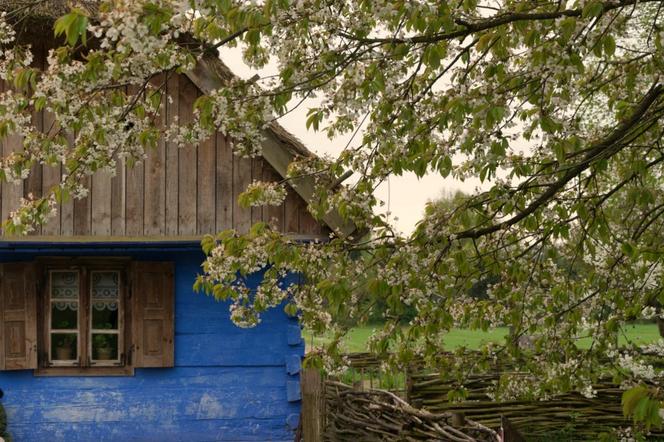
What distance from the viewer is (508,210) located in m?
6.39

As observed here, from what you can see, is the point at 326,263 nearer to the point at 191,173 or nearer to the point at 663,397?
the point at 663,397

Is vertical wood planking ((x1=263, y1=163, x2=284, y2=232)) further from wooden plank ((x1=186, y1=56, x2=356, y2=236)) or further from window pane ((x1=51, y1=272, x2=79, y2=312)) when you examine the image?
window pane ((x1=51, y1=272, x2=79, y2=312))

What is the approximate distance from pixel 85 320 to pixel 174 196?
66.2 inches

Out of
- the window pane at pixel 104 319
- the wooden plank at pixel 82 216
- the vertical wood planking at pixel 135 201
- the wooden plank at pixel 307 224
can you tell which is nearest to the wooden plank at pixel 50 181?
the wooden plank at pixel 82 216

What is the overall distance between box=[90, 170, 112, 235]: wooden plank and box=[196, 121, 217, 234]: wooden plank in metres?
0.94

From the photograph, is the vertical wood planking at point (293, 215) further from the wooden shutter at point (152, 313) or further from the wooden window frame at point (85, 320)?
the wooden window frame at point (85, 320)

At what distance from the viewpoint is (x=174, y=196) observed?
10352 mm

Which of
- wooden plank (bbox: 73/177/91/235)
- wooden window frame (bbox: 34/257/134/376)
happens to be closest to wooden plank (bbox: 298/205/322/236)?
wooden window frame (bbox: 34/257/134/376)

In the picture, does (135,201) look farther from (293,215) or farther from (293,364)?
(293,364)

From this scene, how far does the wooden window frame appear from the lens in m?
10.6

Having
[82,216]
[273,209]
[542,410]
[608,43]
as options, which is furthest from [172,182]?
[542,410]

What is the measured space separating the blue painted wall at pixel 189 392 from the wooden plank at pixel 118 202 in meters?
0.24

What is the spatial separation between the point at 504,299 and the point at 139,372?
4628 mm

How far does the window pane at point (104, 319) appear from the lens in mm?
10680
